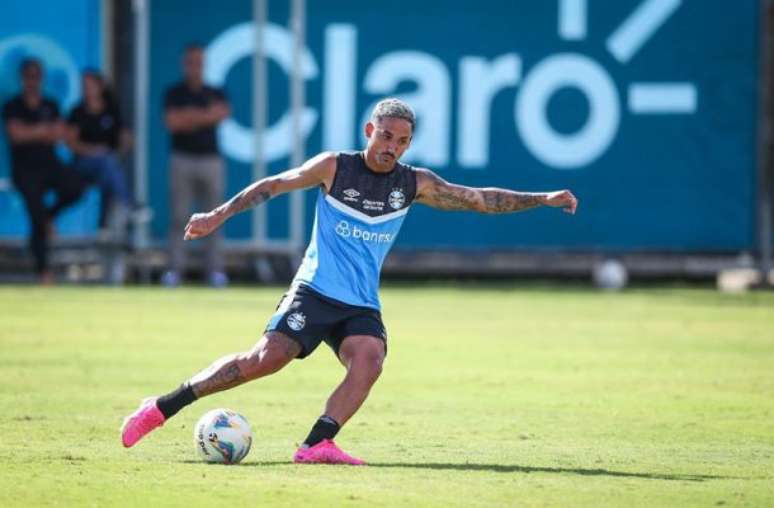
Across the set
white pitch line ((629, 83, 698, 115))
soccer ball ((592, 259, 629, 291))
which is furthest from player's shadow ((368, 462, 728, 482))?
white pitch line ((629, 83, 698, 115))

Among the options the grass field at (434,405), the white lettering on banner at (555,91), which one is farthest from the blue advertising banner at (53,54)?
the white lettering on banner at (555,91)

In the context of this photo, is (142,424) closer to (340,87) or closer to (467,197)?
(467,197)

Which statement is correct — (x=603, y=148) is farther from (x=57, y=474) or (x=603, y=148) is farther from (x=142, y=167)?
(x=57, y=474)

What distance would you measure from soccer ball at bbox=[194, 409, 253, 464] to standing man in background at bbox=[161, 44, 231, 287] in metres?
15.8

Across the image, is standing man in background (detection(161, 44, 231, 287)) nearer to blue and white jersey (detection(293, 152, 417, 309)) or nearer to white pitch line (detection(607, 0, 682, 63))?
white pitch line (detection(607, 0, 682, 63))

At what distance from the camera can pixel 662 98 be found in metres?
27.9

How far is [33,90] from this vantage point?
82.8ft

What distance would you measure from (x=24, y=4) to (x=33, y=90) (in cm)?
191

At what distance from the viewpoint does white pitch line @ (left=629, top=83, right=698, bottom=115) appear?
2786 centimetres

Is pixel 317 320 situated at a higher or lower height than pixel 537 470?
higher

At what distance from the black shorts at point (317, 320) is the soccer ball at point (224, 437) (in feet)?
2.29

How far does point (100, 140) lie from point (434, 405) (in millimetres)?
13563

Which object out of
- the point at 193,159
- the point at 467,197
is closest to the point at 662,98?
the point at 193,159

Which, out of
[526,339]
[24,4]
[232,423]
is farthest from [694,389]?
[24,4]
